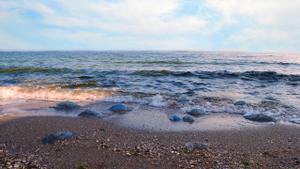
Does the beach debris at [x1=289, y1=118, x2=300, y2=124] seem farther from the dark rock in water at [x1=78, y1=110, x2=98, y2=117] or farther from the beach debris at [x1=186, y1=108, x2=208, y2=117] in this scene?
the dark rock in water at [x1=78, y1=110, x2=98, y2=117]

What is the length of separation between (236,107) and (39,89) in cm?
929

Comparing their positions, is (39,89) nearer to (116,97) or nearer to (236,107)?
(116,97)

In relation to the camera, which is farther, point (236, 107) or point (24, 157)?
point (236, 107)

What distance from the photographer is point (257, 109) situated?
8984 mm

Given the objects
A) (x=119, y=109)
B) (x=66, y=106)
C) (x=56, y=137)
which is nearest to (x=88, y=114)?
(x=119, y=109)

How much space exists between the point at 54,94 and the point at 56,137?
243 inches

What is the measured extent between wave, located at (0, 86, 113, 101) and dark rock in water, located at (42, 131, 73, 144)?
4.68m

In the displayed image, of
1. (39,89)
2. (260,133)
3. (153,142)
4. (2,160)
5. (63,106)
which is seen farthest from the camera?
(39,89)

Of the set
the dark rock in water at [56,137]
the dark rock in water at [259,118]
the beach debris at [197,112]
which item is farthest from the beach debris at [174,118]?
the dark rock in water at [56,137]

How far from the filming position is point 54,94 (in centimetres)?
1151

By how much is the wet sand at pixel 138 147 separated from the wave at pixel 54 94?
3.67 metres

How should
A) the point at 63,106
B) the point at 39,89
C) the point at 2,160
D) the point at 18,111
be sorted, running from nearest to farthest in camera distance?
the point at 2,160 → the point at 18,111 → the point at 63,106 → the point at 39,89

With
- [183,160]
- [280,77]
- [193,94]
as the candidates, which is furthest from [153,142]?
[280,77]

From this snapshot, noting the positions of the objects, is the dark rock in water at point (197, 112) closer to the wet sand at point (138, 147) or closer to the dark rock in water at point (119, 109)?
the wet sand at point (138, 147)
